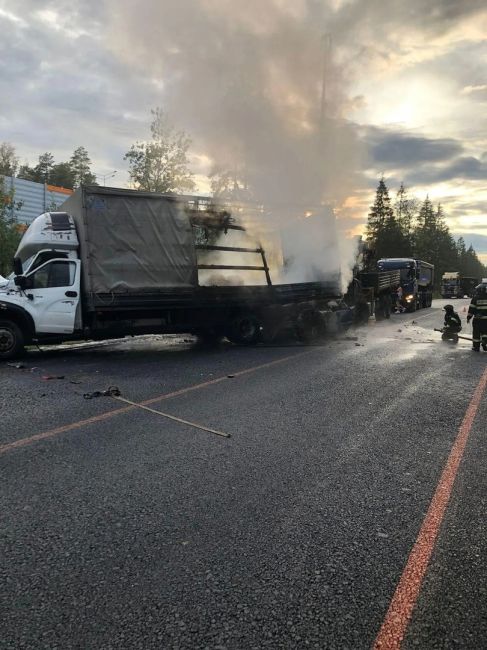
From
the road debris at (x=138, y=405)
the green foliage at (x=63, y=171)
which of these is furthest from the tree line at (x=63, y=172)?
the road debris at (x=138, y=405)

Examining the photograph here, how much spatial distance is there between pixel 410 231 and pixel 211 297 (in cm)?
8044

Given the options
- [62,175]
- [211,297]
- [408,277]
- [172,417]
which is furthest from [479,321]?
[62,175]

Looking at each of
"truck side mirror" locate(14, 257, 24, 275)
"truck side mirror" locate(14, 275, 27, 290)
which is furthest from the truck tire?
"truck side mirror" locate(14, 257, 24, 275)

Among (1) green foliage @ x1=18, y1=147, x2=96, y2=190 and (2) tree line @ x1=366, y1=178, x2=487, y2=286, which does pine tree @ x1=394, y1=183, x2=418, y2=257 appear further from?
(1) green foliage @ x1=18, y1=147, x2=96, y2=190

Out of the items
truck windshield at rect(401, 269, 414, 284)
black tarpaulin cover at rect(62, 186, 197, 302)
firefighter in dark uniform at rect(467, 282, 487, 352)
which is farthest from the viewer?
truck windshield at rect(401, 269, 414, 284)

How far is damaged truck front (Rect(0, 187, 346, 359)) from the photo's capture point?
10.3 metres

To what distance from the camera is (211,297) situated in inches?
475

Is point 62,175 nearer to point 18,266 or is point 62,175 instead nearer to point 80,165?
point 80,165

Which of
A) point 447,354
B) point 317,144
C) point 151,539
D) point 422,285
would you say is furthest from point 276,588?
point 422,285

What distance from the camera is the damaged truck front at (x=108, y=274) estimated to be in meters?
10.3

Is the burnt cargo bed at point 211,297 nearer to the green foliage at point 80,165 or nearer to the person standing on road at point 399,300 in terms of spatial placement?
the person standing on road at point 399,300

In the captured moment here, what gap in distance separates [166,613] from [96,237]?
362 inches

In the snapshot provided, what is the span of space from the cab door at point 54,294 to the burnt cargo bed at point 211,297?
1.39 ft

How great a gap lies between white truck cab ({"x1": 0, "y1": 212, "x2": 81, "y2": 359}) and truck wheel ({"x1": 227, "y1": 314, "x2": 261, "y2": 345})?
427 centimetres
